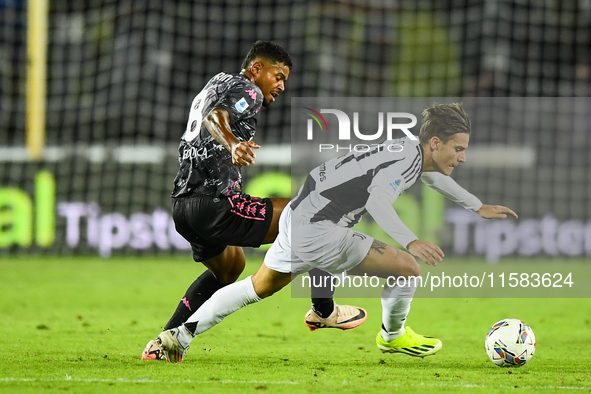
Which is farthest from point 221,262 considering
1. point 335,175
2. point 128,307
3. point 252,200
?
point 128,307

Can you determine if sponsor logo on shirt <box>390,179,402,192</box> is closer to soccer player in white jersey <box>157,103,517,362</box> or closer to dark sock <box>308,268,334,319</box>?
soccer player in white jersey <box>157,103,517,362</box>

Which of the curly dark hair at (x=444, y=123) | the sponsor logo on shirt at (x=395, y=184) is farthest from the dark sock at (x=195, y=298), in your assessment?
the curly dark hair at (x=444, y=123)

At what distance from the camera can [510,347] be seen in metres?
4.47

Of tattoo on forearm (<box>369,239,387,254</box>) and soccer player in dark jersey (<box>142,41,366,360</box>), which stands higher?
soccer player in dark jersey (<box>142,41,366,360</box>)

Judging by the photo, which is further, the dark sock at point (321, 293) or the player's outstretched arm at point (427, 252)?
the dark sock at point (321, 293)

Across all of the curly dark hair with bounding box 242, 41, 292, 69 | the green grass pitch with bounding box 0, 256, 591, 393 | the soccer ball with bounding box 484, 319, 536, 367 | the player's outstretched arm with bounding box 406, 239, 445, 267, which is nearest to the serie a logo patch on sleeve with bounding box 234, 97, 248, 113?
the curly dark hair with bounding box 242, 41, 292, 69

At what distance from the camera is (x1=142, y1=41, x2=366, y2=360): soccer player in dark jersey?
14.9 feet

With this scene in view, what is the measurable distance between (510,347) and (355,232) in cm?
110

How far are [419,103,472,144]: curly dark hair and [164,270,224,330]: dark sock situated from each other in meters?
1.58

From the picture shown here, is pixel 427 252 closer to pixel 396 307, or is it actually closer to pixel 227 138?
pixel 396 307

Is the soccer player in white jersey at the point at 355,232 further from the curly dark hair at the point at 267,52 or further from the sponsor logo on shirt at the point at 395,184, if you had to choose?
the curly dark hair at the point at 267,52

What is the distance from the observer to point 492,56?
15469mm

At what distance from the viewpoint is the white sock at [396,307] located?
4.63 metres

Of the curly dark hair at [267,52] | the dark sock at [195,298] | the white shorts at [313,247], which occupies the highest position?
the curly dark hair at [267,52]
